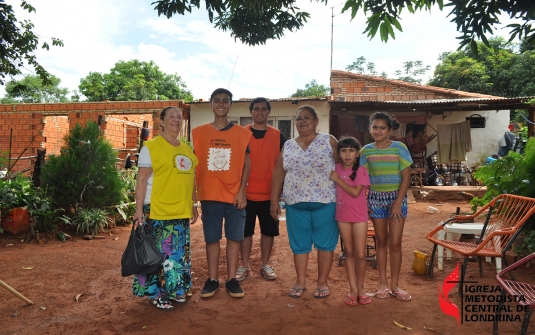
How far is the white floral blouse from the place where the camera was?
10.5 ft

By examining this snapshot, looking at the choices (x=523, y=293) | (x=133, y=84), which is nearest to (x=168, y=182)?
(x=523, y=293)

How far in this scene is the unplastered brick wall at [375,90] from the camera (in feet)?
45.8

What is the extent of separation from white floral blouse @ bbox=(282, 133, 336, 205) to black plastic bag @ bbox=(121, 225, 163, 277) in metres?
1.16

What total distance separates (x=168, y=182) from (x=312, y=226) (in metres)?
1.25

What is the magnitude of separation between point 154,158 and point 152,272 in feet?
2.81

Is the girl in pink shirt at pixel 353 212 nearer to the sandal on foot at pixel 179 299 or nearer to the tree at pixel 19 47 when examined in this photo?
the sandal on foot at pixel 179 299

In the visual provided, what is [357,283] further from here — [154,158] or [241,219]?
[154,158]

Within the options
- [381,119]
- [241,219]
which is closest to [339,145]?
[381,119]

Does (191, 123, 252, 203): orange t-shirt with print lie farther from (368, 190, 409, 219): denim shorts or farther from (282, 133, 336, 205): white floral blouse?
(368, 190, 409, 219): denim shorts

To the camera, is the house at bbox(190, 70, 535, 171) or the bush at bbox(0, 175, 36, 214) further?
the house at bbox(190, 70, 535, 171)

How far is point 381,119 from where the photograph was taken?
3248 millimetres

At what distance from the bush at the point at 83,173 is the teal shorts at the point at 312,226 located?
424 cm

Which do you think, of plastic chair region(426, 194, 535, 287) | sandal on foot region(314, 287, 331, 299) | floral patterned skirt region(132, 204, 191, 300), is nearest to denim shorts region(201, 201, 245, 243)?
floral patterned skirt region(132, 204, 191, 300)

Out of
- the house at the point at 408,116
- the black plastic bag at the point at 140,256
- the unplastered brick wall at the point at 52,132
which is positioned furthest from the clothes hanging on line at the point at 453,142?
the unplastered brick wall at the point at 52,132
